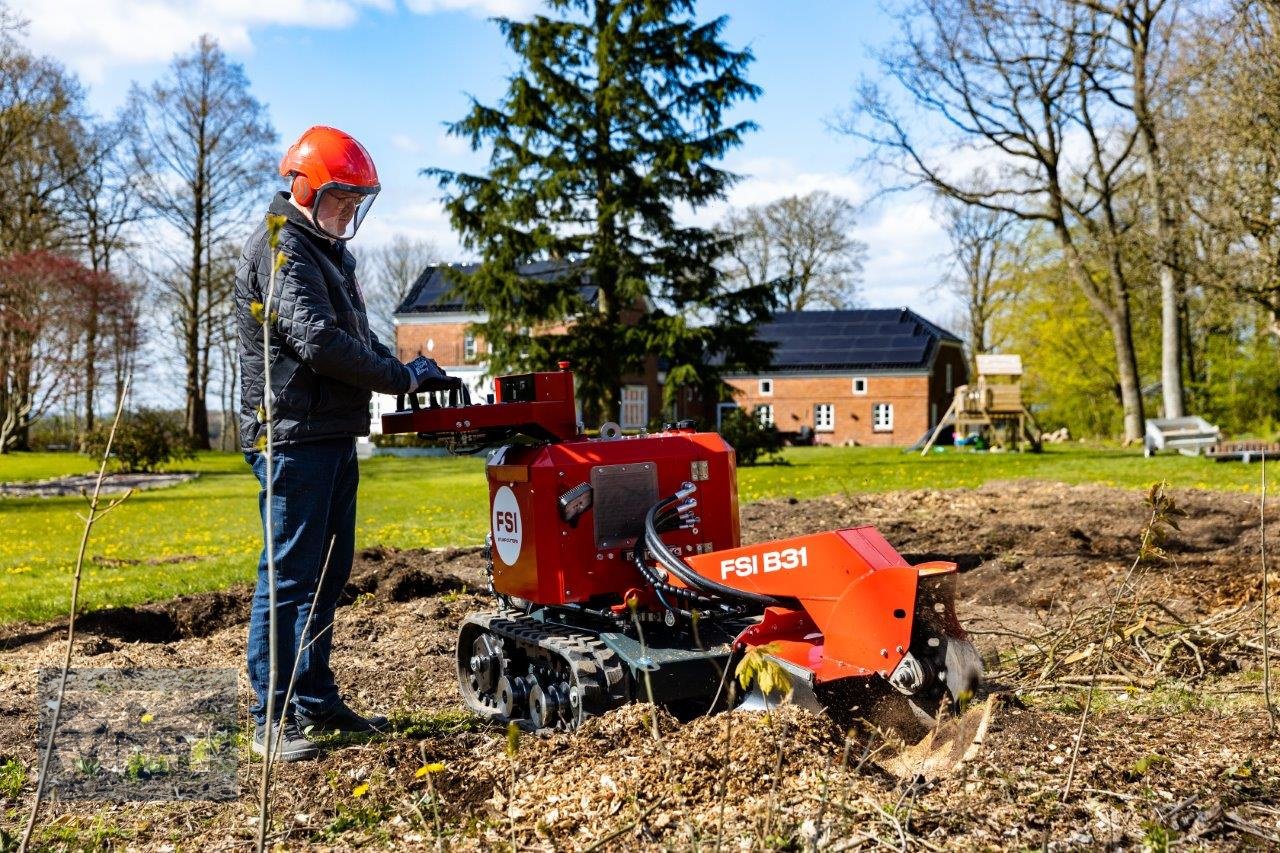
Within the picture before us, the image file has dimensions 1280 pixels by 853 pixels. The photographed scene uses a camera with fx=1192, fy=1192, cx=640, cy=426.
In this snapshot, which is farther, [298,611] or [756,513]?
[756,513]

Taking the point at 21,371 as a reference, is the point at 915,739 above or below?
below

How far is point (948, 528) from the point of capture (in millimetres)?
11094

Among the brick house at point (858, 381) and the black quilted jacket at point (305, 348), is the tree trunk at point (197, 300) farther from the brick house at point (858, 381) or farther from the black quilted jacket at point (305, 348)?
the black quilted jacket at point (305, 348)

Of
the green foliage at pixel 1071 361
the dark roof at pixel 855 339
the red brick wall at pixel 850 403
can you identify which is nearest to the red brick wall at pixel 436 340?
the red brick wall at pixel 850 403

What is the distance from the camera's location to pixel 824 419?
5669 centimetres

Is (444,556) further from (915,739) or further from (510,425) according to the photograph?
(915,739)

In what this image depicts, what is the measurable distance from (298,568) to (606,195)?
21.6 metres

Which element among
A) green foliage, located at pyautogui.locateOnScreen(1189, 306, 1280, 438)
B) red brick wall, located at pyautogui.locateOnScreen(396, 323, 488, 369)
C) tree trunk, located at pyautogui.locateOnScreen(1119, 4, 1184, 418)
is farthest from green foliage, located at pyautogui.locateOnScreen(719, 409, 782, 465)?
red brick wall, located at pyautogui.locateOnScreen(396, 323, 488, 369)

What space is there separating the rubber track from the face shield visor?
1809mm

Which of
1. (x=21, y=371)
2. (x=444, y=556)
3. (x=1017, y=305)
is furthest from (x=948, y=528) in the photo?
(x=1017, y=305)

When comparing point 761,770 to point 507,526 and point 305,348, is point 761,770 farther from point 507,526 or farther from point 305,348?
point 305,348

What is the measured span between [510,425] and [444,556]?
562 centimetres

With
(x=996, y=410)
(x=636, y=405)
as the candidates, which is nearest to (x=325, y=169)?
(x=996, y=410)

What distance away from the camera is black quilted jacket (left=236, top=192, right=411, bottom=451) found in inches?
176
